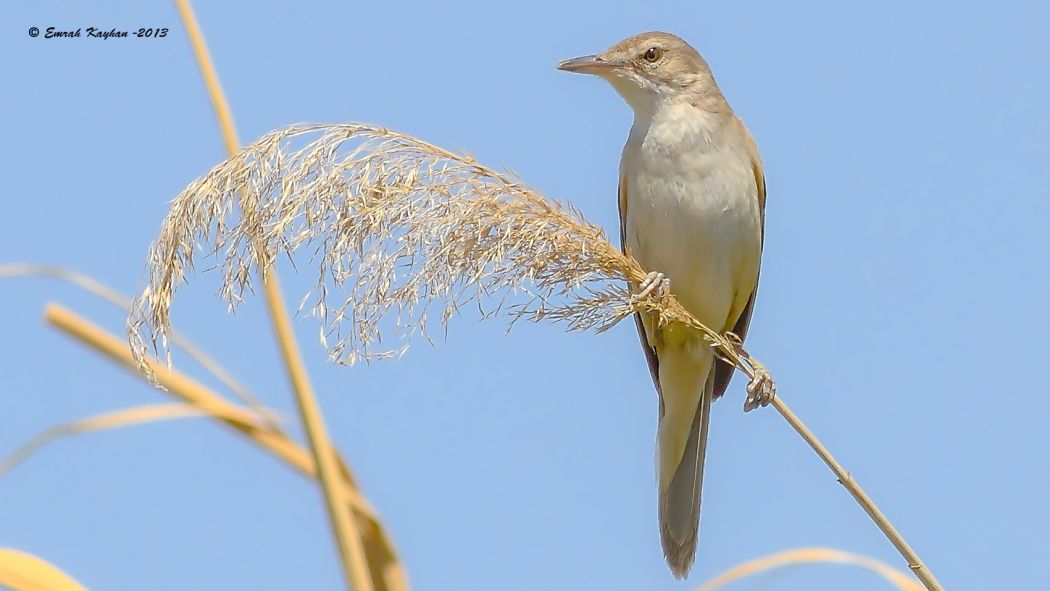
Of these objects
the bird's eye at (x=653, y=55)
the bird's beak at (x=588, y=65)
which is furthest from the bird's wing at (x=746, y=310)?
the bird's beak at (x=588, y=65)

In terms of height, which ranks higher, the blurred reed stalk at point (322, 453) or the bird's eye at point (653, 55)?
the bird's eye at point (653, 55)

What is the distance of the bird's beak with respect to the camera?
417cm

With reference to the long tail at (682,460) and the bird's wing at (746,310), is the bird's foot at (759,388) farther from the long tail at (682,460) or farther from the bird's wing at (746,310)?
the bird's wing at (746,310)

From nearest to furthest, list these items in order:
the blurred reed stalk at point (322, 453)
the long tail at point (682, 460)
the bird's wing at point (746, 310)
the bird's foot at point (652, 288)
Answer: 1. the blurred reed stalk at point (322, 453)
2. the bird's foot at point (652, 288)
3. the long tail at point (682, 460)
4. the bird's wing at point (746, 310)

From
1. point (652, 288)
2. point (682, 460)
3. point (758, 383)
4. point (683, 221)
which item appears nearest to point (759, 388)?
point (758, 383)

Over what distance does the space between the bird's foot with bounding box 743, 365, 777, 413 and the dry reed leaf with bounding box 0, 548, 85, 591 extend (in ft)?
4.90

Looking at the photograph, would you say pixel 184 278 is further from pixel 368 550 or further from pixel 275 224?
pixel 368 550

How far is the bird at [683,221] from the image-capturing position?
400 centimetres

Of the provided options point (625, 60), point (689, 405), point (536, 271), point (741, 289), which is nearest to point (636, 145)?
point (625, 60)

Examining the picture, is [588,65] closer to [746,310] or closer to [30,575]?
[746,310]

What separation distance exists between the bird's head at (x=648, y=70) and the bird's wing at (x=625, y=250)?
0.28 m

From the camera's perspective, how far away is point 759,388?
113 inches

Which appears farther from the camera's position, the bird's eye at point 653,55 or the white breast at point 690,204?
the bird's eye at point 653,55

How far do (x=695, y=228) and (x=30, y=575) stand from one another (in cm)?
275
